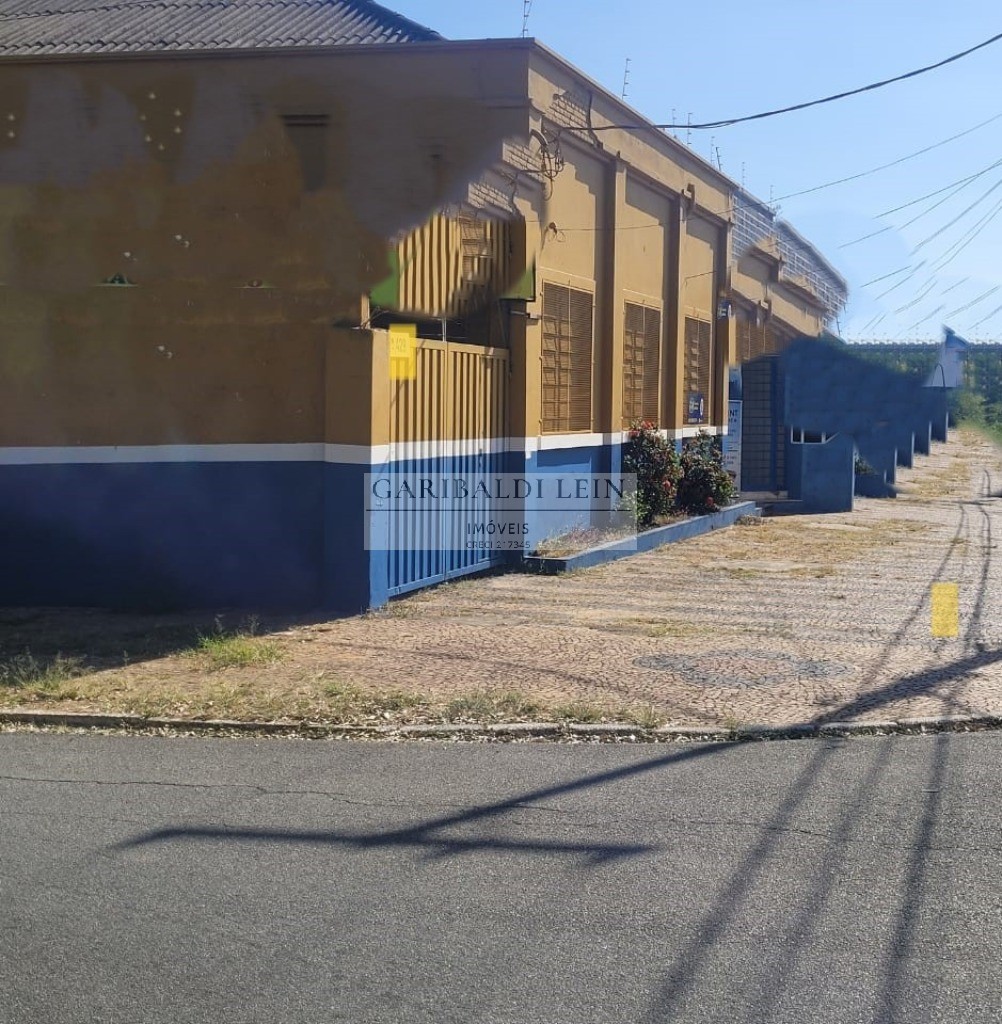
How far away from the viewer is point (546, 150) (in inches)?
579

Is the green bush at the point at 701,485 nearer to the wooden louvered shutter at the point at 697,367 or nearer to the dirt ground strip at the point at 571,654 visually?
the wooden louvered shutter at the point at 697,367

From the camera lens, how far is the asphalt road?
4.31 metres

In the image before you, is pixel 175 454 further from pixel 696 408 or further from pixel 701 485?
pixel 696 408

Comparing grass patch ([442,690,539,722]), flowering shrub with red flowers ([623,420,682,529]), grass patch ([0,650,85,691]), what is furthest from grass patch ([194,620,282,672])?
flowering shrub with red flowers ([623,420,682,529])

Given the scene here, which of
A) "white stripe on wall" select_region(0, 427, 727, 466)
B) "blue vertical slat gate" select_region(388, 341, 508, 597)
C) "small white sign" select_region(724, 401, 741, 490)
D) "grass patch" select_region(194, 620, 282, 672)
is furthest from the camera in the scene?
"small white sign" select_region(724, 401, 741, 490)

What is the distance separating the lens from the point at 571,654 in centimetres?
1004

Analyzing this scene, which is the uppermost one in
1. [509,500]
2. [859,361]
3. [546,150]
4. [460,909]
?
[546,150]

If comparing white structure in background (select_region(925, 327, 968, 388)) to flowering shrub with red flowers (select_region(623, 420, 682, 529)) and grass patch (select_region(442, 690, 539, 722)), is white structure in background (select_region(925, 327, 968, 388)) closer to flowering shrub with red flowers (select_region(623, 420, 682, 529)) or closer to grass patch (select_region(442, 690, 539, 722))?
grass patch (select_region(442, 690, 539, 722))

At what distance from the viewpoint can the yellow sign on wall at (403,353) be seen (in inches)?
462

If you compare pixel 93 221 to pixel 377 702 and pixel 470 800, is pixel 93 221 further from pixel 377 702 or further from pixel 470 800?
pixel 470 800

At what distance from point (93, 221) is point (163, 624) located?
12.2ft

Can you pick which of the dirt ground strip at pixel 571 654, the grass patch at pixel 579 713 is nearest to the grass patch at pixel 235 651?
the dirt ground strip at pixel 571 654

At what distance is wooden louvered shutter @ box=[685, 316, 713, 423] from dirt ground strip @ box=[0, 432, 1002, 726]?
7.09 m

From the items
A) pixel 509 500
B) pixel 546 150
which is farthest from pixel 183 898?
pixel 546 150
